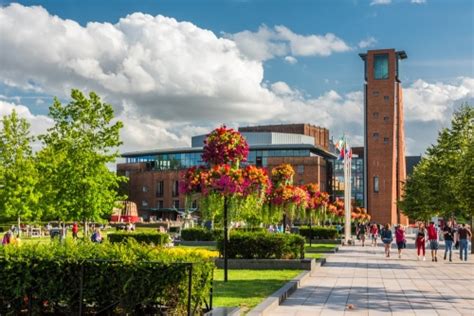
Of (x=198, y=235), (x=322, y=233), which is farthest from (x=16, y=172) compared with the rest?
(x=322, y=233)

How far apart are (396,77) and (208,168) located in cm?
9274

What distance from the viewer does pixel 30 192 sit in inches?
1991

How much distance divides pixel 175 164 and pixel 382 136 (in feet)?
123

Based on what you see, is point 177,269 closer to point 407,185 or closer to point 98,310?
point 98,310

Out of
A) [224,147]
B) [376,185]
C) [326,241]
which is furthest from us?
[376,185]

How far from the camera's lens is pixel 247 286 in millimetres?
17531

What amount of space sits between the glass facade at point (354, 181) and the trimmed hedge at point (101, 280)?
110 metres

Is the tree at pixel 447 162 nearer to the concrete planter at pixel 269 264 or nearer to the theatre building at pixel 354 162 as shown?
the concrete planter at pixel 269 264

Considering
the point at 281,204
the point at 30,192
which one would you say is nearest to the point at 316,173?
the point at 30,192

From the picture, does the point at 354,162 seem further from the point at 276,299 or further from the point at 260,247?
the point at 276,299

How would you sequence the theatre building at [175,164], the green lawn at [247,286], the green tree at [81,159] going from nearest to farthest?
1. the green lawn at [247,286]
2. the green tree at [81,159]
3. the theatre building at [175,164]

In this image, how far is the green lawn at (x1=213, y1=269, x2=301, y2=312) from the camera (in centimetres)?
1417

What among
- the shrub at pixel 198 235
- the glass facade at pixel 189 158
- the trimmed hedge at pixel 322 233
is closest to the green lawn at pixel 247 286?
the shrub at pixel 198 235

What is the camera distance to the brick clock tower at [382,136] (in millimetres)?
106438
